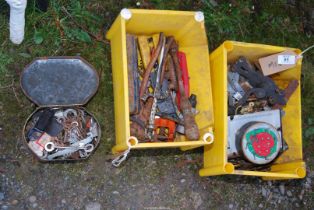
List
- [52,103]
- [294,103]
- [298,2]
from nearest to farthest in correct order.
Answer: [52,103] < [294,103] < [298,2]

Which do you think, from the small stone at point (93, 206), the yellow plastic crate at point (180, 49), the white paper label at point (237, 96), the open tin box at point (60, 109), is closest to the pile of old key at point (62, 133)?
the open tin box at point (60, 109)

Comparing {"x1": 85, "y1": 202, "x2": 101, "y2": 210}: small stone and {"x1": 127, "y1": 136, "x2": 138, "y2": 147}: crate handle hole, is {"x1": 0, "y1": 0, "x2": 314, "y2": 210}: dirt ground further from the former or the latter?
{"x1": 127, "y1": 136, "x2": 138, "y2": 147}: crate handle hole

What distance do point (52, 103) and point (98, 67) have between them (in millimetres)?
319

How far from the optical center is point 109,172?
8.24 ft

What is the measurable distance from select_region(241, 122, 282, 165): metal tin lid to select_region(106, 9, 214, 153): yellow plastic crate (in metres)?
0.19

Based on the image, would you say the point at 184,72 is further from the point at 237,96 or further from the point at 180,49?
the point at 237,96

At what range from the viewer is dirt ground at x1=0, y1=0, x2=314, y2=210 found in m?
2.43

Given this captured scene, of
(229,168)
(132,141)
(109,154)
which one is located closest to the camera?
(132,141)

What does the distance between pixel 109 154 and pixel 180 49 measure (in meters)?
0.66

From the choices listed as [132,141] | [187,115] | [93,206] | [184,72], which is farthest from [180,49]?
[93,206]

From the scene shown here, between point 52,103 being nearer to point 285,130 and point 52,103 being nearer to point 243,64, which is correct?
point 243,64

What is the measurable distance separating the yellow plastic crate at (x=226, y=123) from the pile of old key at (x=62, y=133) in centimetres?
60

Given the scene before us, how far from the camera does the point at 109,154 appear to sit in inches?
99.1

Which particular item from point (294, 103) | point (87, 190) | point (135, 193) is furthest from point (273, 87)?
point (87, 190)
